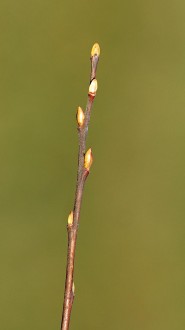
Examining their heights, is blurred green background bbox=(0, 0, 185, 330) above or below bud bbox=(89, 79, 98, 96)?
above

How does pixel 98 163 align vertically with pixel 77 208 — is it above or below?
above

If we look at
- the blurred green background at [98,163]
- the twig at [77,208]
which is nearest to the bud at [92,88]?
the twig at [77,208]

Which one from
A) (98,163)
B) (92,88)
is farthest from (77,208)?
(98,163)

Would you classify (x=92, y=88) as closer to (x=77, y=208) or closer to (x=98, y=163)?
(x=77, y=208)

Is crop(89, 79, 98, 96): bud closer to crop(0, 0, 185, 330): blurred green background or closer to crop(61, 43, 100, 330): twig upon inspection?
crop(61, 43, 100, 330): twig

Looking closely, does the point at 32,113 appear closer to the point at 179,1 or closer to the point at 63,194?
the point at 63,194

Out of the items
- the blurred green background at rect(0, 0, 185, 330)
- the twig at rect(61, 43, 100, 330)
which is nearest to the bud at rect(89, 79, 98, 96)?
the twig at rect(61, 43, 100, 330)

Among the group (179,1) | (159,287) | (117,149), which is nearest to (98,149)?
(117,149)

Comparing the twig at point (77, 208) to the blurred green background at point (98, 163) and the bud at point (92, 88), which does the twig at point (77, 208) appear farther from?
the blurred green background at point (98, 163)

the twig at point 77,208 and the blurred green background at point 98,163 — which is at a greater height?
the blurred green background at point 98,163
